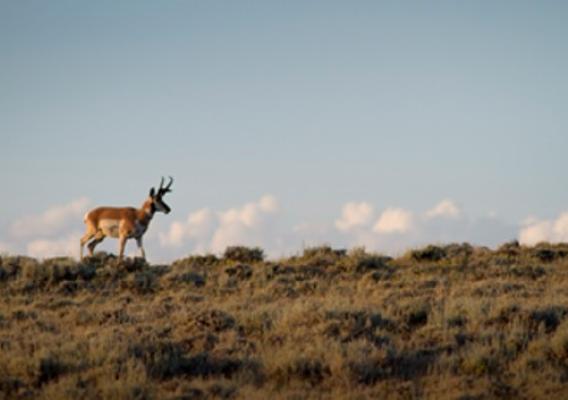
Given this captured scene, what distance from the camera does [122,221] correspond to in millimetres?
24125

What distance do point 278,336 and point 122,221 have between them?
42.2ft

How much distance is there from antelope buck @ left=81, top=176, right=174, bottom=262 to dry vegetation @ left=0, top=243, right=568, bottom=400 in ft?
11.4

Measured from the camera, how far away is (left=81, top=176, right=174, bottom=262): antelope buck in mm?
23891

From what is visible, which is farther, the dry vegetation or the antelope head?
the antelope head

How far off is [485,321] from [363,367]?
3695mm

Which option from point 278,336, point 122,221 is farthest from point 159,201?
point 278,336

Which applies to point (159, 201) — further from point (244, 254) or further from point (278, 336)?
point (278, 336)

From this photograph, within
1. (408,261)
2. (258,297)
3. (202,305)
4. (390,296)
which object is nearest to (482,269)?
(408,261)

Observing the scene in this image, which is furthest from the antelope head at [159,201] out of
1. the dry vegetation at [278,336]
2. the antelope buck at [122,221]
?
the dry vegetation at [278,336]

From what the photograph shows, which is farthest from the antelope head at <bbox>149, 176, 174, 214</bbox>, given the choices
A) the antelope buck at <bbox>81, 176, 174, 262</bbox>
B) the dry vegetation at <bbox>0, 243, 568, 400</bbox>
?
the dry vegetation at <bbox>0, 243, 568, 400</bbox>

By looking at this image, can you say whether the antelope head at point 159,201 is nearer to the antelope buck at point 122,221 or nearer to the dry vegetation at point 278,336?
the antelope buck at point 122,221

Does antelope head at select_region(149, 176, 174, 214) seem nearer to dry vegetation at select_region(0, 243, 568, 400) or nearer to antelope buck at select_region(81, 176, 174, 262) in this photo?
antelope buck at select_region(81, 176, 174, 262)

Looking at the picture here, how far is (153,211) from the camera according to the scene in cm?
2467

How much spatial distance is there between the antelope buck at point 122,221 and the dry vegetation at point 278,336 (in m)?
3.49
